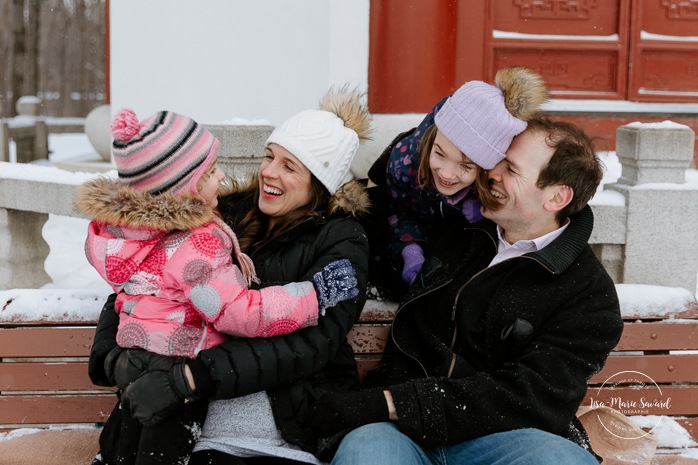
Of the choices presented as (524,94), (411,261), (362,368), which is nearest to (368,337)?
(362,368)

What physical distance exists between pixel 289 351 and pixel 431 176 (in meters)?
0.87

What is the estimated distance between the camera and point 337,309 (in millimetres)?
2699

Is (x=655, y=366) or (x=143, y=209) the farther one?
(x=655, y=366)

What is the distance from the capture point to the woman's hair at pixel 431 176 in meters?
2.84

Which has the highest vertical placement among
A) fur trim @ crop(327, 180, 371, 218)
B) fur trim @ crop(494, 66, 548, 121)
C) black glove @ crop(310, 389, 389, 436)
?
fur trim @ crop(494, 66, 548, 121)

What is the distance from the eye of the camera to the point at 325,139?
291cm

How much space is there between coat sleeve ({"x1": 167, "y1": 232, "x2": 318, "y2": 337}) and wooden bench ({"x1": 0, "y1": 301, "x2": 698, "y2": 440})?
706 mm

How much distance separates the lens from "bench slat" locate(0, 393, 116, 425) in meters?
3.20

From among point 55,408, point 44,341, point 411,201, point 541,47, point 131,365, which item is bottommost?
point 55,408

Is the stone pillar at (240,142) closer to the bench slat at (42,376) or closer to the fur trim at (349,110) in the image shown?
the fur trim at (349,110)

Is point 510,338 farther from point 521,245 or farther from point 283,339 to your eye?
point 283,339

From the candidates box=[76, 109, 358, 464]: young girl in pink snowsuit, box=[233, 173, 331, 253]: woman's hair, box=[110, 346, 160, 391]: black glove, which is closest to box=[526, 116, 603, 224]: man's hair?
box=[233, 173, 331, 253]: woman's hair

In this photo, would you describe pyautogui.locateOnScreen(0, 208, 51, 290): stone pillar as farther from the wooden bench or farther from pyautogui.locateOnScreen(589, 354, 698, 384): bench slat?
pyautogui.locateOnScreen(589, 354, 698, 384): bench slat

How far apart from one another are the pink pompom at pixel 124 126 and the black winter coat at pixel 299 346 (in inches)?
24.1
